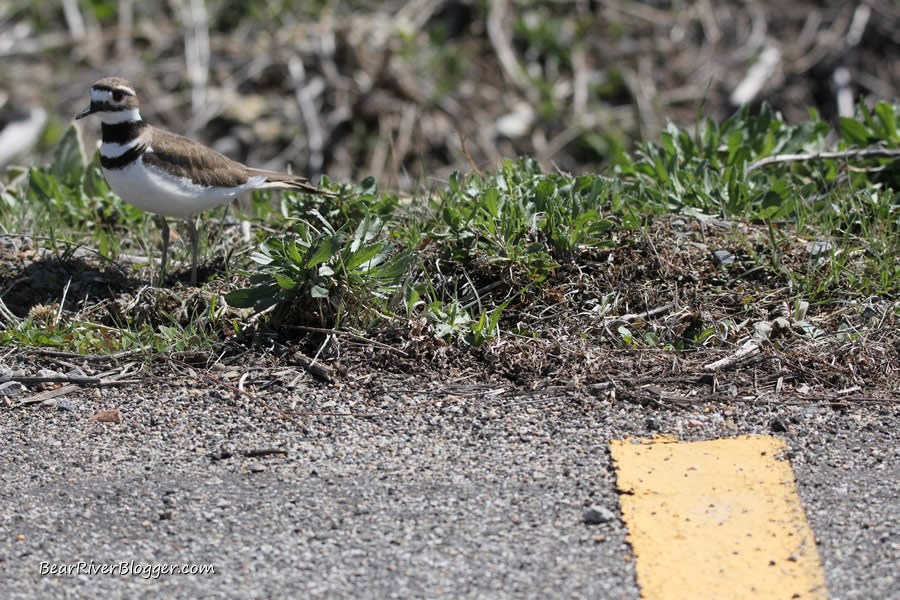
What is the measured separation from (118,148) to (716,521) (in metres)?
3.05

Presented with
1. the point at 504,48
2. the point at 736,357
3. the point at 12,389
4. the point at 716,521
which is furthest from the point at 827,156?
the point at 504,48

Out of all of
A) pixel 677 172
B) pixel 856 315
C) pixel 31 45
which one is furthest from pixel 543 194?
pixel 31 45

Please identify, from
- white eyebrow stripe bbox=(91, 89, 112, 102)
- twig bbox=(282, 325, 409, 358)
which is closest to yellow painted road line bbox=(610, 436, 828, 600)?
twig bbox=(282, 325, 409, 358)

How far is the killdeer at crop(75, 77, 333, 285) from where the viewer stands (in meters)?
4.45

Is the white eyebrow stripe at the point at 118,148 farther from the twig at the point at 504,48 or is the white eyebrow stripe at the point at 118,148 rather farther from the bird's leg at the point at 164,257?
the twig at the point at 504,48

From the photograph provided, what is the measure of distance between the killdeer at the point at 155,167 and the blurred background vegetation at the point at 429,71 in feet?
11.7

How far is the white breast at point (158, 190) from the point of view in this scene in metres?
4.42

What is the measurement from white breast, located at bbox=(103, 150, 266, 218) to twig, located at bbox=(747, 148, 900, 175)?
2.79m

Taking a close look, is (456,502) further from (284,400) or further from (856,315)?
(856,315)

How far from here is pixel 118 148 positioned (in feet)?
14.8

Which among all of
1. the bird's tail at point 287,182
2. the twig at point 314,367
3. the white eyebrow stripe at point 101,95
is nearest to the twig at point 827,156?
the bird's tail at point 287,182

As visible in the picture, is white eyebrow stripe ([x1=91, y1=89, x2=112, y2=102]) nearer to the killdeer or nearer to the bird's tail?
the killdeer

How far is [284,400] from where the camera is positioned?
12.4 ft

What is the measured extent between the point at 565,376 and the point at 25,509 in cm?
195
